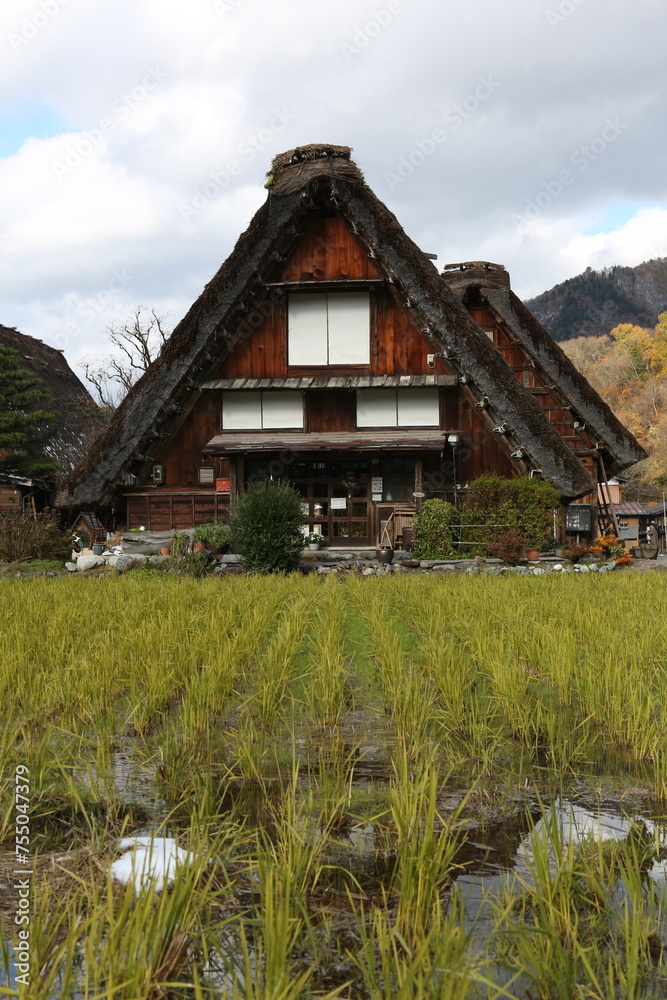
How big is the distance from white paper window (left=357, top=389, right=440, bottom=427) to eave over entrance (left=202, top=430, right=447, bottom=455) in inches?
10.3

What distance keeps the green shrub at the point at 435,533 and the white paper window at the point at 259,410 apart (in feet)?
13.6

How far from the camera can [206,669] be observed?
365cm

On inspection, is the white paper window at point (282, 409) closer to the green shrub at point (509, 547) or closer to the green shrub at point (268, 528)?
the green shrub at point (268, 528)

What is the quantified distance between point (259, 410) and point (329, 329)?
2.27m

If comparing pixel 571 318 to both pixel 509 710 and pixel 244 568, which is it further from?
pixel 509 710

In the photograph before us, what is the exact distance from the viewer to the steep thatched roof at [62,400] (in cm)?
2614

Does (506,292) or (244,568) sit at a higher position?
(506,292)

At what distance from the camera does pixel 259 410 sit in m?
16.7

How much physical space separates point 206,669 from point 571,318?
100235mm

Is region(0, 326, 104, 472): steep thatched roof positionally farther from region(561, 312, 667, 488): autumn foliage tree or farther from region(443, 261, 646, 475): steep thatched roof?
region(561, 312, 667, 488): autumn foliage tree

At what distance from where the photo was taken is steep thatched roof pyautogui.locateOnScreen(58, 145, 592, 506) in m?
14.8

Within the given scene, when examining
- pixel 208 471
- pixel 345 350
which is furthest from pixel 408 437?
pixel 208 471

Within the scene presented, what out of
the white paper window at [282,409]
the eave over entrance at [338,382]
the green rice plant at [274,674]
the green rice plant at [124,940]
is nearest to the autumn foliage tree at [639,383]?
the eave over entrance at [338,382]

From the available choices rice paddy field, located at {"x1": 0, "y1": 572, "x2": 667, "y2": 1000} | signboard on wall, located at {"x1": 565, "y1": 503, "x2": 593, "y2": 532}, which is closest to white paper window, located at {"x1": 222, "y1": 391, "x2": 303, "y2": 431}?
signboard on wall, located at {"x1": 565, "y1": 503, "x2": 593, "y2": 532}
